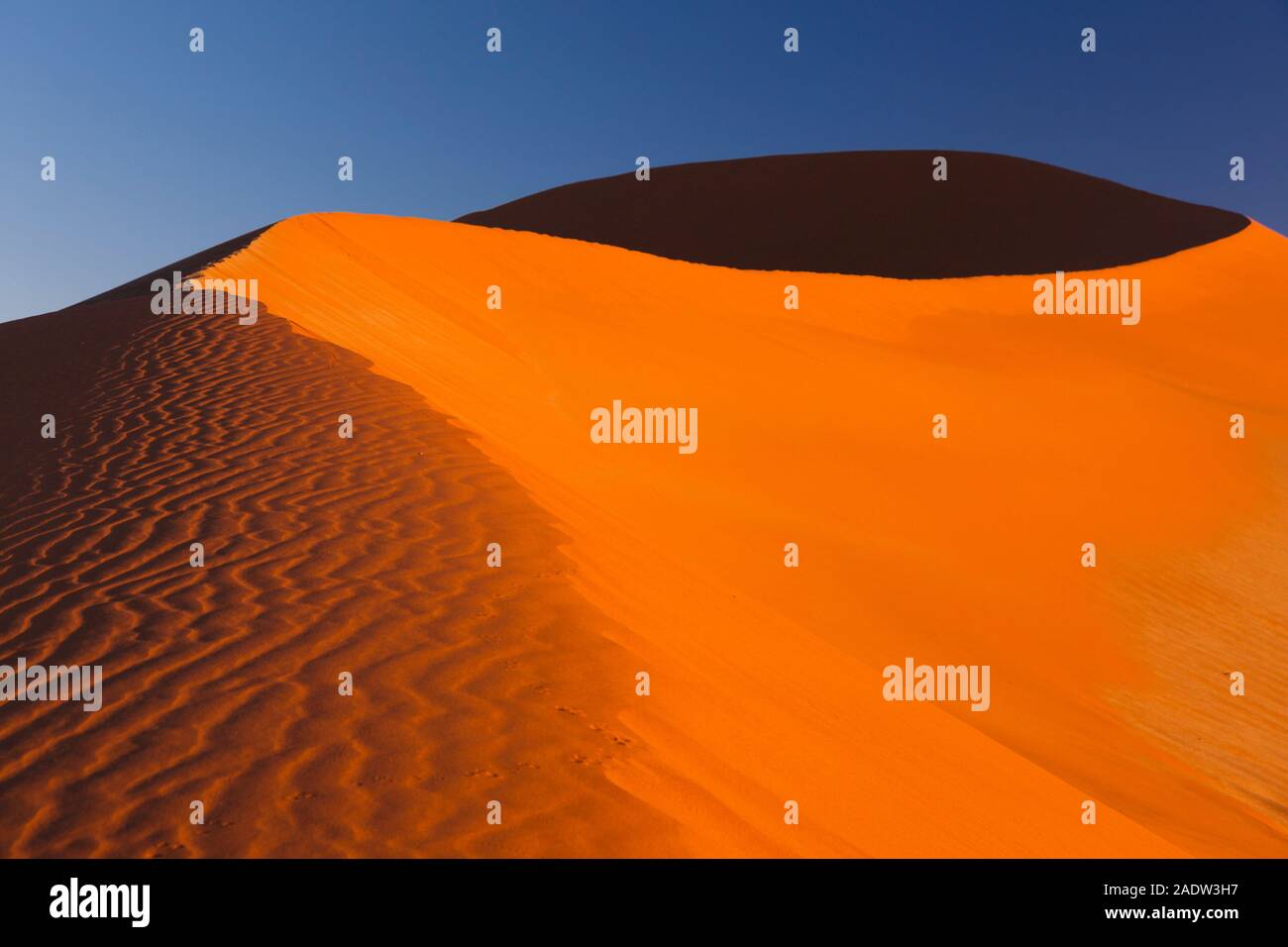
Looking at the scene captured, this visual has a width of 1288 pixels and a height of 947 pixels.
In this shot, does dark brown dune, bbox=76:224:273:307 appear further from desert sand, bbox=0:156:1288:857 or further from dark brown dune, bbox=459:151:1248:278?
dark brown dune, bbox=459:151:1248:278

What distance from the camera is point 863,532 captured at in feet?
38.0

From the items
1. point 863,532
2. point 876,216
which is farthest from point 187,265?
point 876,216

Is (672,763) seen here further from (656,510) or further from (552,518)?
(656,510)

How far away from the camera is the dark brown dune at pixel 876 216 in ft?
145

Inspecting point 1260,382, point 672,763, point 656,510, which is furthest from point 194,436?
point 1260,382

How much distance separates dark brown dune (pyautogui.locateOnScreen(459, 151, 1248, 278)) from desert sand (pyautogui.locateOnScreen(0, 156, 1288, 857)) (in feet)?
91.1

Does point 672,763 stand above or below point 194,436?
below

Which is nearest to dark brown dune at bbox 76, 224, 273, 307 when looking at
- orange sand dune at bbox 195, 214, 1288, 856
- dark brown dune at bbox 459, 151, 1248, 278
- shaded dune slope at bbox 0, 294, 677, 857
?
orange sand dune at bbox 195, 214, 1288, 856

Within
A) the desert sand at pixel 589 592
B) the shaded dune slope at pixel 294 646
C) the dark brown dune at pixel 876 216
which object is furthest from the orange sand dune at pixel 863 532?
the dark brown dune at pixel 876 216

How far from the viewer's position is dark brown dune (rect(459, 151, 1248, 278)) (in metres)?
44.2

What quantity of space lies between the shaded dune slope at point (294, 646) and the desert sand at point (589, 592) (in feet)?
0.07

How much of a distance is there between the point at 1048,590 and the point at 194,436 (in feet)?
27.1

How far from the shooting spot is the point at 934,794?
5.39 m

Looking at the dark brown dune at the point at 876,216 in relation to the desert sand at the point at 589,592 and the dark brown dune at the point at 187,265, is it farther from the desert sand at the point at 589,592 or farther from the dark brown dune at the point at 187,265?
the dark brown dune at the point at 187,265
